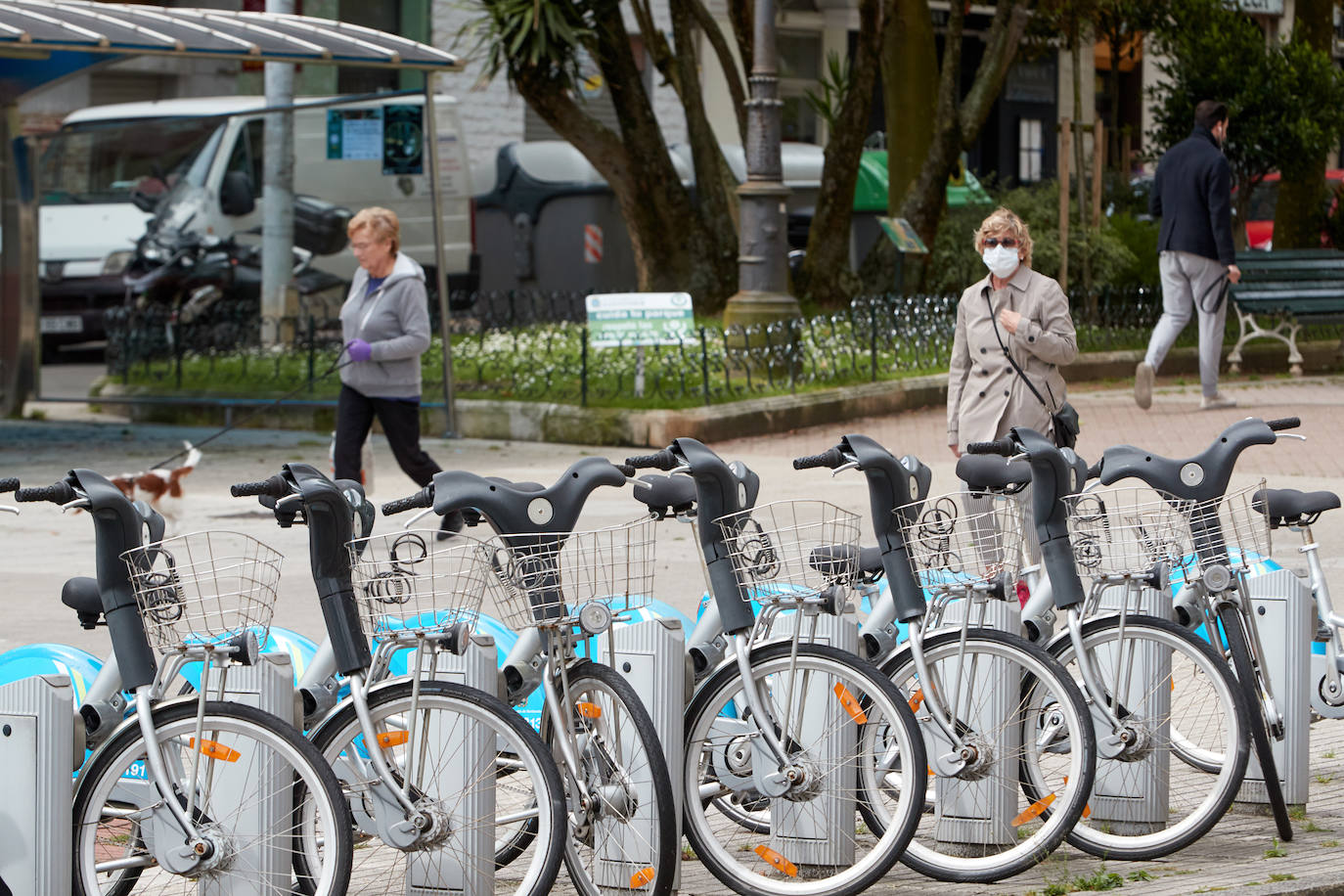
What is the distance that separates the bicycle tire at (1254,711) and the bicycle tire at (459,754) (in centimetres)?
173

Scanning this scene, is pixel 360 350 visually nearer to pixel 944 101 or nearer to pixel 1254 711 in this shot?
pixel 1254 711

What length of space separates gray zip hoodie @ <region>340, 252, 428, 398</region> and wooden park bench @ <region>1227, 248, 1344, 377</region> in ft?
28.6

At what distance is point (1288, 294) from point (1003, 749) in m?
12.7

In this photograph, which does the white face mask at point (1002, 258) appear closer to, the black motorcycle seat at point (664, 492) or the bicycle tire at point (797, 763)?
the black motorcycle seat at point (664, 492)

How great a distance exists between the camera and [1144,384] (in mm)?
13383

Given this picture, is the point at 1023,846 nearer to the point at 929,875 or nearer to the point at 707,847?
the point at 929,875

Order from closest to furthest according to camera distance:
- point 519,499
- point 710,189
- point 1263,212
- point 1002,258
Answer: point 519,499, point 1002,258, point 710,189, point 1263,212

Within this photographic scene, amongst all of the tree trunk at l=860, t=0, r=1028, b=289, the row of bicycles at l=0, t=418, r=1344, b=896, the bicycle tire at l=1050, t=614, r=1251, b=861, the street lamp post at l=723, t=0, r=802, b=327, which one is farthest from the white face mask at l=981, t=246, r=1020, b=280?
the tree trunk at l=860, t=0, r=1028, b=289

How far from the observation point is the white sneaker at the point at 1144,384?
43.8ft

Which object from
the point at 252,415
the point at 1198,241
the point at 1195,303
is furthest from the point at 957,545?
the point at 1195,303

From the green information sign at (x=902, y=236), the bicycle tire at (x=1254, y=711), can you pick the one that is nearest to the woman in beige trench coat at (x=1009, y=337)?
the bicycle tire at (x=1254, y=711)

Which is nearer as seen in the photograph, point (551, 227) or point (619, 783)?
point (619, 783)

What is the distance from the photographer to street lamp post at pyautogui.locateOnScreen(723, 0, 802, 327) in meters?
14.0

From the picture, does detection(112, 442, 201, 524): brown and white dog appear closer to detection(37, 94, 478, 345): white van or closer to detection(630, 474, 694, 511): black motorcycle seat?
detection(37, 94, 478, 345): white van
